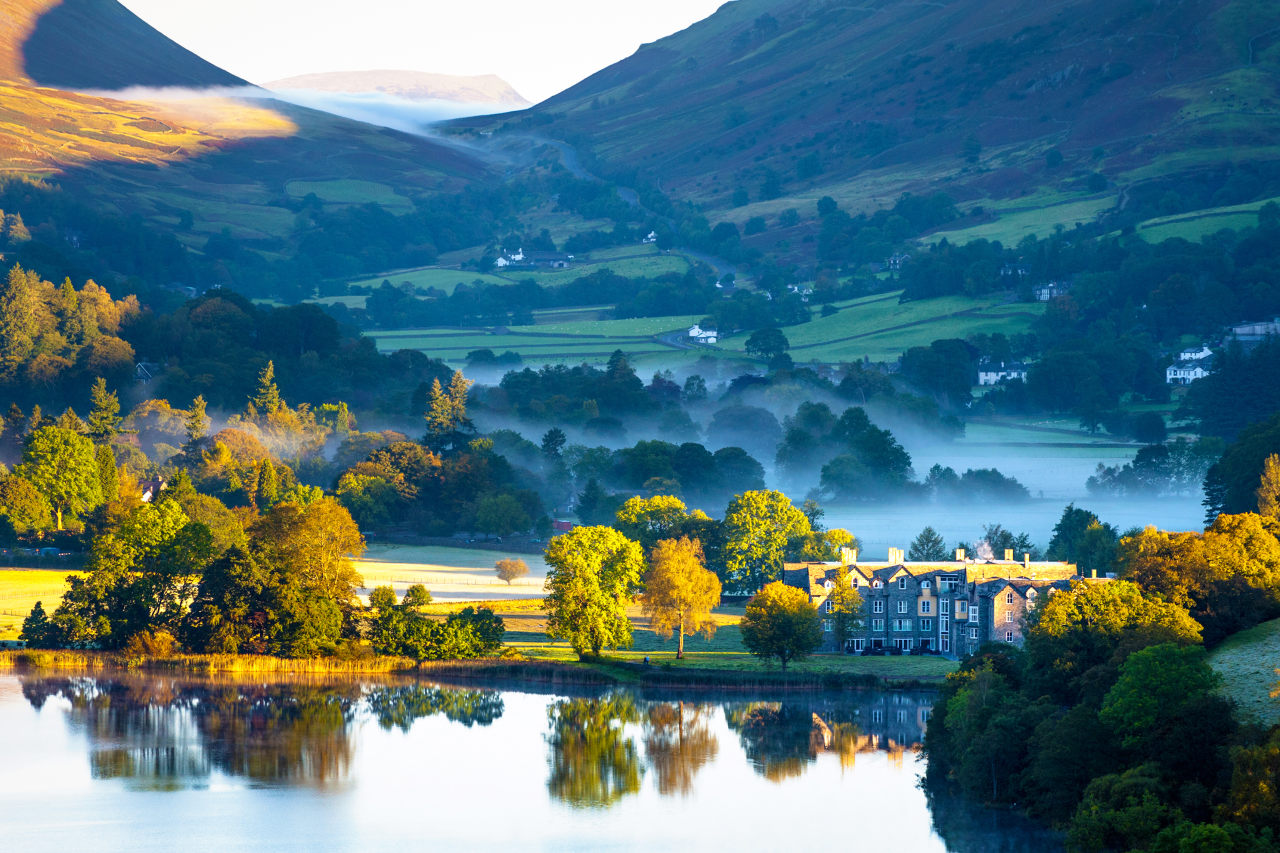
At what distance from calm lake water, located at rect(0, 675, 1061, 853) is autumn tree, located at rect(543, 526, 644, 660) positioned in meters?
4.32

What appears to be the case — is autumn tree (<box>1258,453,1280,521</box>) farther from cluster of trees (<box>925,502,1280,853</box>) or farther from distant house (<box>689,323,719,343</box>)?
distant house (<box>689,323,719,343</box>)

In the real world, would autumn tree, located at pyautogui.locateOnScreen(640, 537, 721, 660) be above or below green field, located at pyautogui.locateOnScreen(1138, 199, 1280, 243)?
below

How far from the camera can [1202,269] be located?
178750 millimetres

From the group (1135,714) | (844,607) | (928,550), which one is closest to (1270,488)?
(928,550)

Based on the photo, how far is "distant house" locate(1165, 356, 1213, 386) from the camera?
15338cm

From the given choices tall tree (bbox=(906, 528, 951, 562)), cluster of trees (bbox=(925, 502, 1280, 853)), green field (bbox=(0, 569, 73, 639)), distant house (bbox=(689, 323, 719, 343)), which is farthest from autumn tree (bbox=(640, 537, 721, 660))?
distant house (bbox=(689, 323, 719, 343))

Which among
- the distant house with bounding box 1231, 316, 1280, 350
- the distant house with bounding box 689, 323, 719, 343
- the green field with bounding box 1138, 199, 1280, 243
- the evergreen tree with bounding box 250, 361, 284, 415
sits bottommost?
the evergreen tree with bounding box 250, 361, 284, 415

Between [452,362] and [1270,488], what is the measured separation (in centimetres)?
10979

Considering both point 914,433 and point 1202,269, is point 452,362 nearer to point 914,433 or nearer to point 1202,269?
point 914,433

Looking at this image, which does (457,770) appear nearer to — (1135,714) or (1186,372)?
(1135,714)

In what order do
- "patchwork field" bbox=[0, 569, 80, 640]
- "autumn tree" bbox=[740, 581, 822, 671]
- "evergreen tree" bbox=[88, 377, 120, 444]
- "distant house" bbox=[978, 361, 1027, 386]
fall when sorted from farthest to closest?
"distant house" bbox=[978, 361, 1027, 386] → "evergreen tree" bbox=[88, 377, 120, 444] → "patchwork field" bbox=[0, 569, 80, 640] → "autumn tree" bbox=[740, 581, 822, 671]

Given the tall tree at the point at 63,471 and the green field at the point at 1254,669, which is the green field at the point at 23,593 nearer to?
the tall tree at the point at 63,471

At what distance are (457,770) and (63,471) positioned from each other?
49.5m

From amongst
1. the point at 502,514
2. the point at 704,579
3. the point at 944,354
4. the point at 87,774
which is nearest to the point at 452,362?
the point at 944,354
